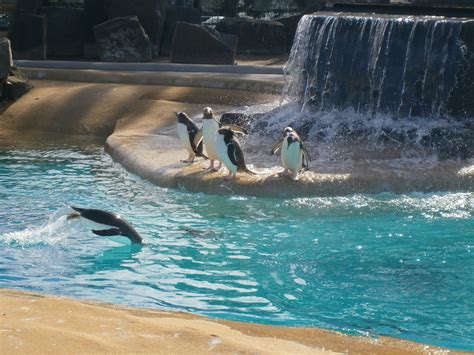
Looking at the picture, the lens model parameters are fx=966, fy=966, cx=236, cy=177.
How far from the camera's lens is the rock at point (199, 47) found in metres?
18.8

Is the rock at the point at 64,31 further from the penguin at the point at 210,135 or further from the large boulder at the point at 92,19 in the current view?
the penguin at the point at 210,135

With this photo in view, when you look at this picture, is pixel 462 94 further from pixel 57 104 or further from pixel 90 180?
pixel 57 104

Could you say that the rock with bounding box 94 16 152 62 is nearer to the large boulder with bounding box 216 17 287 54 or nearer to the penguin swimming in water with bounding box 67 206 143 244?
the large boulder with bounding box 216 17 287 54

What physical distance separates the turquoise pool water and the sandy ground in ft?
1.93

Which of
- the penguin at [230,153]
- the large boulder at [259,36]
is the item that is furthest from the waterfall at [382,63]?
the large boulder at [259,36]

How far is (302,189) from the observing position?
9.53m

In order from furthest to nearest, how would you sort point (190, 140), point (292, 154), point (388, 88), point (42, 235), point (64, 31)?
point (64, 31), point (388, 88), point (190, 140), point (292, 154), point (42, 235)

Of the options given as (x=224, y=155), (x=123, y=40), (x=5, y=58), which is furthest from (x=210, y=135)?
(x=123, y=40)

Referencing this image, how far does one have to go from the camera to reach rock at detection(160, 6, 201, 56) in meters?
21.4

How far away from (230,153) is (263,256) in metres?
2.35

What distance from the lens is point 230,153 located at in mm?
9727

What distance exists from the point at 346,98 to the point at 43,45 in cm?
904

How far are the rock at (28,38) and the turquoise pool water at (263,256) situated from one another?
946 centimetres

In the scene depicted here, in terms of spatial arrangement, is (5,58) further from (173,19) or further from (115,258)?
(115,258)
